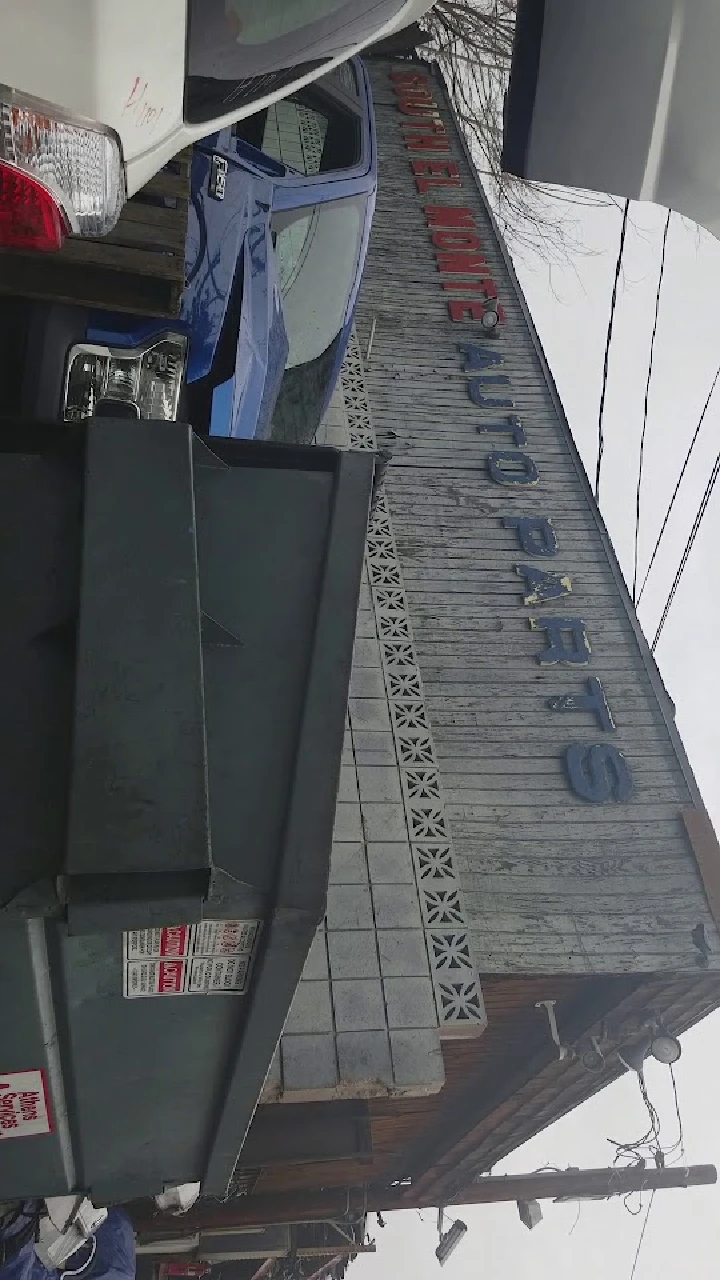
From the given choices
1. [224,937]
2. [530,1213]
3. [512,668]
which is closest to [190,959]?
[224,937]

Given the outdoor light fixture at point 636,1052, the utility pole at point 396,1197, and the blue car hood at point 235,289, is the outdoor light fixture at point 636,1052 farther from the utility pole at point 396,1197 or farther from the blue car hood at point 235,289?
the blue car hood at point 235,289

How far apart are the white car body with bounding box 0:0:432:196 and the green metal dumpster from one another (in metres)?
0.66

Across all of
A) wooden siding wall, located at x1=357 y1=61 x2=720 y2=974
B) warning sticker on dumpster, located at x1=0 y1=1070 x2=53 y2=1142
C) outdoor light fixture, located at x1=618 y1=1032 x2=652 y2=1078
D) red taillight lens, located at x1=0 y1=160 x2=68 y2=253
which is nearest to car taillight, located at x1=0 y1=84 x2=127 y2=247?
red taillight lens, located at x1=0 y1=160 x2=68 y2=253

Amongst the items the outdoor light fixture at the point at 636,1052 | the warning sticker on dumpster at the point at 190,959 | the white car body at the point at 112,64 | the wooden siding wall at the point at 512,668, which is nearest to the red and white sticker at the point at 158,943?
the warning sticker on dumpster at the point at 190,959

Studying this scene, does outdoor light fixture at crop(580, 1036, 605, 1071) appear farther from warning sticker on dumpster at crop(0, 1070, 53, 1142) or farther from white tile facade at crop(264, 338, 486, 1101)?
warning sticker on dumpster at crop(0, 1070, 53, 1142)

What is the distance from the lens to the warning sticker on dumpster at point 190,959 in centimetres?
214

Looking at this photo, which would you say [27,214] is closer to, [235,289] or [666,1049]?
[235,289]

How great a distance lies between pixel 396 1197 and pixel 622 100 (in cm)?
1319

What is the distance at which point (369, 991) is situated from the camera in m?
5.00

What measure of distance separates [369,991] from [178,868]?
3539mm

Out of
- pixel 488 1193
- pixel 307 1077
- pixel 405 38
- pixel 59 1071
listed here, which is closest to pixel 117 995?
pixel 59 1071

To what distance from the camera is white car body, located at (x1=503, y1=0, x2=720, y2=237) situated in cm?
221

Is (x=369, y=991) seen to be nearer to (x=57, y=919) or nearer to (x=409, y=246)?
(x=57, y=919)

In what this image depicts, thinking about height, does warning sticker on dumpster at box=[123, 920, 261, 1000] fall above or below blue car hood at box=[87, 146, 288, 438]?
below
